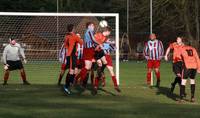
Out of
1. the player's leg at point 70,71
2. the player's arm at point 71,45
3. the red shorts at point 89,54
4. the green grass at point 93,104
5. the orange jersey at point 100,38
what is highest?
the orange jersey at point 100,38

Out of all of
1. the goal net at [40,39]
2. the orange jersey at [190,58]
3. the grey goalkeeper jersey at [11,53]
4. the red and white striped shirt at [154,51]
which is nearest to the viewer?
the orange jersey at [190,58]

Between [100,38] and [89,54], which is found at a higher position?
[100,38]

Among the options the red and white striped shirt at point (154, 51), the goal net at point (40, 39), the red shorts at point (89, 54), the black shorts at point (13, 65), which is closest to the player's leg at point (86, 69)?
the red shorts at point (89, 54)

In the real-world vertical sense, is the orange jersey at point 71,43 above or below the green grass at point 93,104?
above

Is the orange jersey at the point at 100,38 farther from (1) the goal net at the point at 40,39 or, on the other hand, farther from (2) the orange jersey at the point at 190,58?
(1) the goal net at the point at 40,39

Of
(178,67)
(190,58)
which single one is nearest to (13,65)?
(178,67)

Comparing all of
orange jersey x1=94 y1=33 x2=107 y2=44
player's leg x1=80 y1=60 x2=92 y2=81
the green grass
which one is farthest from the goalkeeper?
orange jersey x1=94 y1=33 x2=107 y2=44

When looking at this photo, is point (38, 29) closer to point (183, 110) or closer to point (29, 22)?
point (29, 22)

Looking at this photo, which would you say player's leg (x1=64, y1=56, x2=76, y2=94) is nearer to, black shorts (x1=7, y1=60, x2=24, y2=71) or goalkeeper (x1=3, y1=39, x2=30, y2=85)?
goalkeeper (x1=3, y1=39, x2=30, y2=85)

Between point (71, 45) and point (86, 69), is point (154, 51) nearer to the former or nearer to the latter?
point (86, 69)

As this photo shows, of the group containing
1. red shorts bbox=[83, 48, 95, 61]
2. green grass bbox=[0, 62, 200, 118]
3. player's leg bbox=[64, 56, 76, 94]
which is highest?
red shorts bbox=[83, 48, 95, 61]

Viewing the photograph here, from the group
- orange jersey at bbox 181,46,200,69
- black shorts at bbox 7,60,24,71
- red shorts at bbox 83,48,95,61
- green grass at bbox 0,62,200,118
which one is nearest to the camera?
green grass at bbox 0,62,200,118

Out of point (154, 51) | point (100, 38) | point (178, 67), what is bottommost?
point (178, 67)

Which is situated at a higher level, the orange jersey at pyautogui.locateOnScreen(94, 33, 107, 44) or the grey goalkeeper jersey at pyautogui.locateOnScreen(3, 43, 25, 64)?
the orange jersey at pyautogui.locateOnScreen(94, 33, 107, 44)
